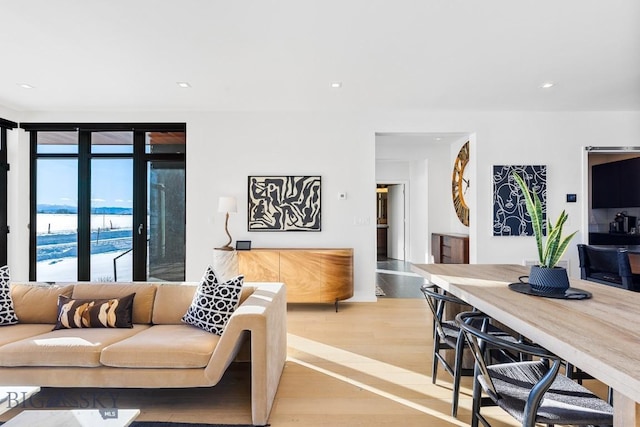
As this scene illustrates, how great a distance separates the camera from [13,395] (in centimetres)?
173

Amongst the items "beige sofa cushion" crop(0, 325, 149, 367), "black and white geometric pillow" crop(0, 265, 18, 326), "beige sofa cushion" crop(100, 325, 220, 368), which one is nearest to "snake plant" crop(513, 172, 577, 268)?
"beige sofa cushion" crop(100, 325, 220, 368)

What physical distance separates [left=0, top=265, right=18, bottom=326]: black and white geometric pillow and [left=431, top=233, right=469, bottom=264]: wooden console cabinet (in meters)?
5.03

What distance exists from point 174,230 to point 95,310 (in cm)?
246

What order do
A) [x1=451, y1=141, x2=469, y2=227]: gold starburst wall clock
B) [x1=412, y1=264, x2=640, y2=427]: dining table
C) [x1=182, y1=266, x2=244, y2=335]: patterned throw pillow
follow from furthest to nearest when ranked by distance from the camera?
[x1=451, y1=141, x2=469, y2=227]: gold starburst wall clock < [x1=182, y1=266, x2=244, y2=335]: patterned throw pillow < [x1=412, y1=264, x2=640, y2=427]: dining table

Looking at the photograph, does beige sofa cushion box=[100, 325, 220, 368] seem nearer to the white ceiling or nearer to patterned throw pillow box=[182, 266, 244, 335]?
patterned throw pillow box=[182, 266, 244, 335]

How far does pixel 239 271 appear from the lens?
409 centimetres

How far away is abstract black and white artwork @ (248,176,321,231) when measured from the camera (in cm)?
446

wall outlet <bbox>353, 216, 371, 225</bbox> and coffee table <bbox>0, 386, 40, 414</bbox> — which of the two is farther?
wall outlet <bbox>353, 216, 371, 225</bbox>

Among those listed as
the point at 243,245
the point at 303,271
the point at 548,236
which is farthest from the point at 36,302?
the point at 548,236

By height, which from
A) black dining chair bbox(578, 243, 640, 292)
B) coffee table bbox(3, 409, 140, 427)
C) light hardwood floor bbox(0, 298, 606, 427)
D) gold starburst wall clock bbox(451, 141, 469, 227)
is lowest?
light hardwood floor bbox(0, 298, 606, 427)

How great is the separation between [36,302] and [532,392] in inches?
126

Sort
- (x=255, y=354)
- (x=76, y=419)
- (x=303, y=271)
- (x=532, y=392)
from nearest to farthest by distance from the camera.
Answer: (x=532, y=392) → (x=76, y=419) → (x=255, y=354) → (x=303, y=271)

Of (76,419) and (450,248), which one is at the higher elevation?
(450,248)

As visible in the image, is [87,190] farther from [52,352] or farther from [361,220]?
[361,220]
